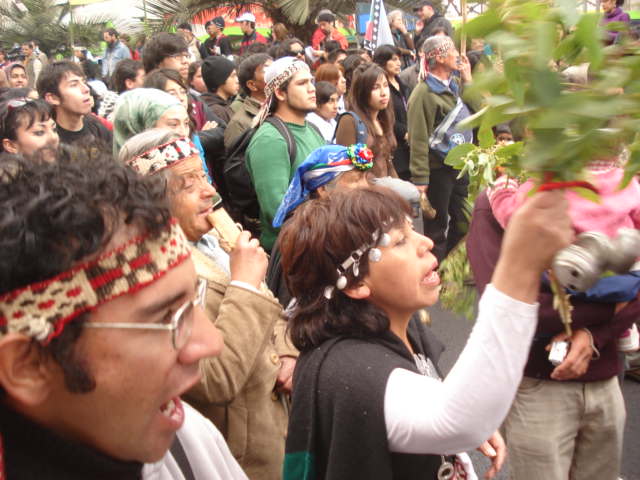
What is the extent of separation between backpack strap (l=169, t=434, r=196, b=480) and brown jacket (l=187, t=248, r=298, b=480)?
23.7 inches

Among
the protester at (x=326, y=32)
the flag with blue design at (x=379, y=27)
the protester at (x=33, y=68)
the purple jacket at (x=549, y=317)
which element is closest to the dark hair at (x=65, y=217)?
the purple jacket at (x=549, y=317)

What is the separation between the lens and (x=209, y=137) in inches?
202

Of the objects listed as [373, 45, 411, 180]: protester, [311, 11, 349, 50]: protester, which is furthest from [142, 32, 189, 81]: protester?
[311, 11, 349, 50]: protester

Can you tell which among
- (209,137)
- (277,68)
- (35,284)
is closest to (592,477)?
(35,284)

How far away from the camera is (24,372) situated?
3.62 feet

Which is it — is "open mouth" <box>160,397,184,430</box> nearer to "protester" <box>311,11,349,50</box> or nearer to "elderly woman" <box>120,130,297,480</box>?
"elderly woman" <box>120,130,297,480</box>

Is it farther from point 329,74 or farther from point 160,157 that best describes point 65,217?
point 329,74

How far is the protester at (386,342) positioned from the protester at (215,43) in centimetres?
1096

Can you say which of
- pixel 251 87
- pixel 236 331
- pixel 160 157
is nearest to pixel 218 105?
pixel 251 87

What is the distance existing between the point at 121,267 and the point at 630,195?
1.90m

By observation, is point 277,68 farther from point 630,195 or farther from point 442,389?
point 442,389

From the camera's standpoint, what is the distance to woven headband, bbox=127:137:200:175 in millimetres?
2619

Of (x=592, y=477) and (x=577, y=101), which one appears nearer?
(x=577, y=101)

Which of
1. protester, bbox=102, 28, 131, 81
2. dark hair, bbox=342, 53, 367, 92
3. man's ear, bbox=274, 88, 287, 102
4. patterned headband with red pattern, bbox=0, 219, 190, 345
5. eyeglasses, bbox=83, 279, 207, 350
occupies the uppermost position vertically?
patterned headband with red pattern, bbox=0, 219, 190, 345
